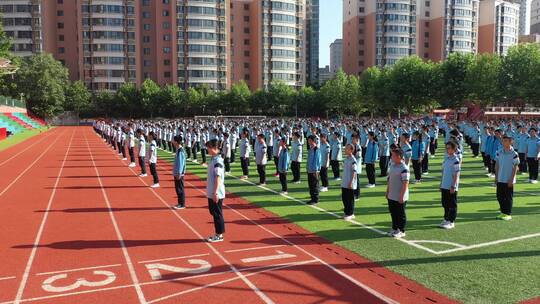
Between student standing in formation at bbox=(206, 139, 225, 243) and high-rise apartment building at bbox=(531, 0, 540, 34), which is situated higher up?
high-rise apartment building at bbox=(531, 0, 540, 34)

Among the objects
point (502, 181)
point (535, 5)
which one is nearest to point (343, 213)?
point (502, 181)

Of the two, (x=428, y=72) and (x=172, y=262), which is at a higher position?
(x=428, y=72)

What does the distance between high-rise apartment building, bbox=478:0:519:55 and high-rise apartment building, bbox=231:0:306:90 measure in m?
51.2

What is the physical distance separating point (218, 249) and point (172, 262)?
1.04m

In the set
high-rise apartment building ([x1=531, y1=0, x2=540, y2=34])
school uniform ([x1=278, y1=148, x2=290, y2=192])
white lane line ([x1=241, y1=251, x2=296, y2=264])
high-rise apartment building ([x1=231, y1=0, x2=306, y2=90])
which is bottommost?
white lane line ([x1=241, y1=251, x2=296, y2=264])

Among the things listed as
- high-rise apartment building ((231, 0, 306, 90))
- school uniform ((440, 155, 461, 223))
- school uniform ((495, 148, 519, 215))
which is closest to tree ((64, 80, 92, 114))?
high-rise apartment building ((231, 0, 306, 90))

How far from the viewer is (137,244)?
900cm

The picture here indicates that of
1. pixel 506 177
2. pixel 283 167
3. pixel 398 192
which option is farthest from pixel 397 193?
pixel 283 167

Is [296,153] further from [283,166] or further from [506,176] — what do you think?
[506,176]

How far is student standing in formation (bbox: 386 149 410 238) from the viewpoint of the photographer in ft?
30.0

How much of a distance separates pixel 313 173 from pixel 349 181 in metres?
2.40

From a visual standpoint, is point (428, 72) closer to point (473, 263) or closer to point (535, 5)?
point (473, 263)

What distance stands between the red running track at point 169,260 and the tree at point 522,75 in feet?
143

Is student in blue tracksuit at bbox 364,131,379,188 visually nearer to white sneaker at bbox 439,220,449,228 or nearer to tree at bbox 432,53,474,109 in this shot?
white sneaker at bbox 439,220,449,228
